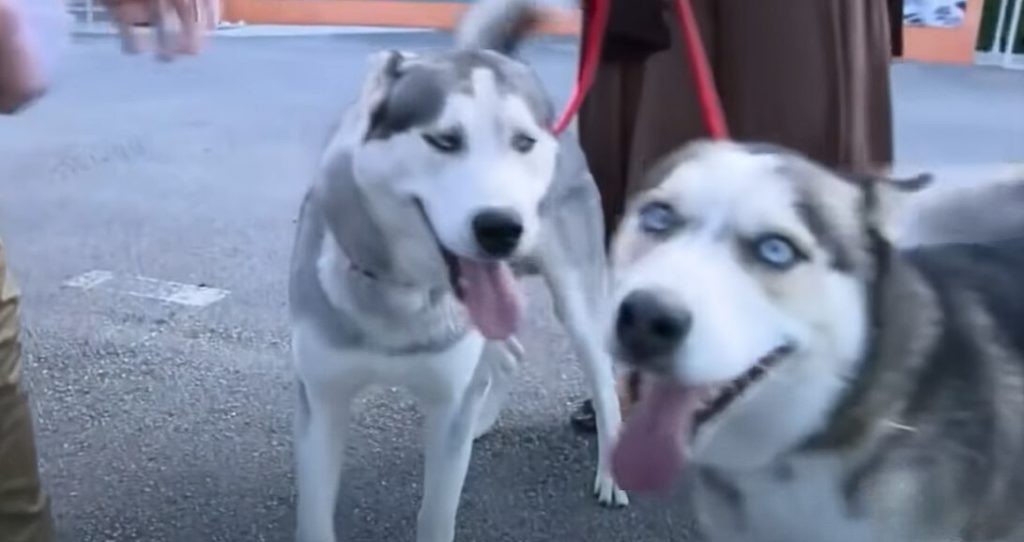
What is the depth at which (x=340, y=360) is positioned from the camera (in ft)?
5.80

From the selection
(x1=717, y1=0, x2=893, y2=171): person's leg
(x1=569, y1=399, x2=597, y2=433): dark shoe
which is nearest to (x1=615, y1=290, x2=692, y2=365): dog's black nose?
(x1=717, y1=0, x2=893, y2=171): person's leg

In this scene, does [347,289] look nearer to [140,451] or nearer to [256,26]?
[140,451]

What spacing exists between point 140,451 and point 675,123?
1.16m

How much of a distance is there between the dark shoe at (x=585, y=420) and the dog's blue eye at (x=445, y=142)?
3.01ft

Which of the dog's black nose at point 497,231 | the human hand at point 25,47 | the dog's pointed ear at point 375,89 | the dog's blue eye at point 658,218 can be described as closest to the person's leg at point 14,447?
the human hand at point 25,47

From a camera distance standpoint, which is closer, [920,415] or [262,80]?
[920,415]

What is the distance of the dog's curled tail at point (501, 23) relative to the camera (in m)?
1.94

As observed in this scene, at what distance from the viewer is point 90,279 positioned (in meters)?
3.33

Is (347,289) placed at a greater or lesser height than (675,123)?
lesser

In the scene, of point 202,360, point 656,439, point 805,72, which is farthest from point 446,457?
point 202,360

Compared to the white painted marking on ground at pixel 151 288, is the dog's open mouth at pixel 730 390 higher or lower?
higher

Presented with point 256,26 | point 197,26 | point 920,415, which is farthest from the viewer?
point 256,26

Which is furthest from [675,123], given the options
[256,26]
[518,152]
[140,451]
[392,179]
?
[256,26]

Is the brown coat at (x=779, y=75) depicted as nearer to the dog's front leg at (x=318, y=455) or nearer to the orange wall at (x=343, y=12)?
the dog's front leg at (x=318, y=455)
